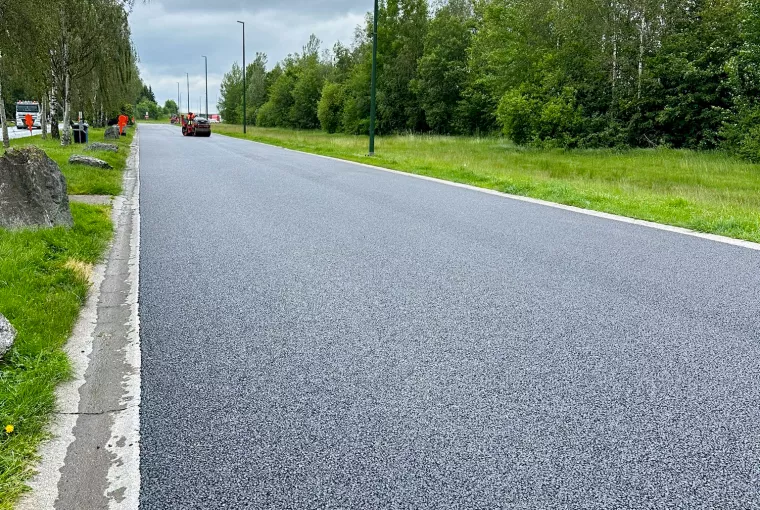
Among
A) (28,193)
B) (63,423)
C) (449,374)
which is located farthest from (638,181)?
(63,423)

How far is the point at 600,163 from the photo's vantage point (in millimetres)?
23844

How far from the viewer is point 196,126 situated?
1852 inches

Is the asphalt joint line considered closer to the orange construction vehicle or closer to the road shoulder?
the road shoulder

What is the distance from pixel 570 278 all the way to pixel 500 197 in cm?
628

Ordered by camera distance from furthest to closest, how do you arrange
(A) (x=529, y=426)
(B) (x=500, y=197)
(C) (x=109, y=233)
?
(B) (x=500, y=197), (C) (x=109, y=233), (A) (x=529, y=426)

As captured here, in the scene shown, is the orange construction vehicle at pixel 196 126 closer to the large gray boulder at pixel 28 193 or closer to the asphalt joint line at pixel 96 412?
the large gray boulder at pixel 28 193

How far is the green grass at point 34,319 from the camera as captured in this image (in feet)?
8.39

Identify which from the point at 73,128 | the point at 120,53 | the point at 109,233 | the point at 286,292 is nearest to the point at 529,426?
the point at 286,292

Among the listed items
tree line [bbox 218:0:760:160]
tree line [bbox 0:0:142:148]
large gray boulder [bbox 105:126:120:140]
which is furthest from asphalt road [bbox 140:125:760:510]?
large gray boulder [bbox 105:126:120:140]

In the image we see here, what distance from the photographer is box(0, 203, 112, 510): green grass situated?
2559 mm

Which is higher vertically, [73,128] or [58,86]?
[58,86]

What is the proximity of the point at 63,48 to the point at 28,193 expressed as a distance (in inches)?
784

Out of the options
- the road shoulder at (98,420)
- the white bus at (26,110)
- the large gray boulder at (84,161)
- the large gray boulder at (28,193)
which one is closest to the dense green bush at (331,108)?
the white bus at (26,110)

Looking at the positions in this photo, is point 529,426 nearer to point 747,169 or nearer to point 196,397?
point 196,397
